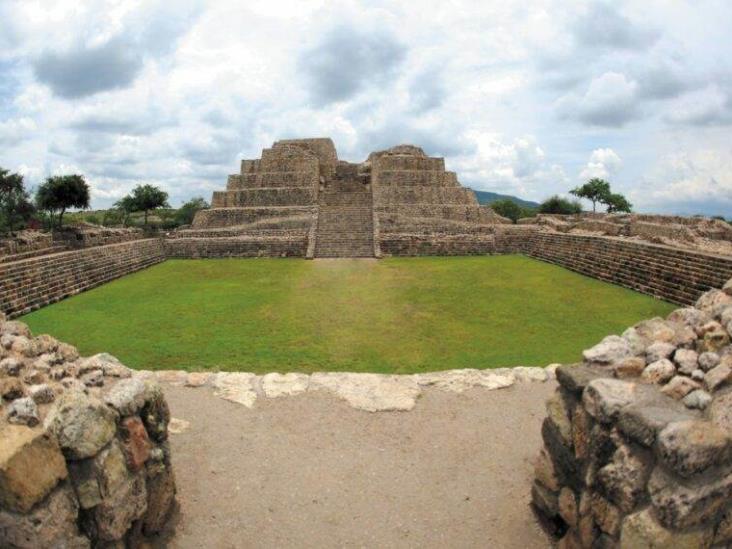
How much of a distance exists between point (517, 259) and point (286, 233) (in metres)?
9.77

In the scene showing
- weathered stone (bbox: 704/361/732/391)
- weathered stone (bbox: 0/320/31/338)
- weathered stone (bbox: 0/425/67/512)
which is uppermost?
weathered stone (bbox: 0/320/31/338)

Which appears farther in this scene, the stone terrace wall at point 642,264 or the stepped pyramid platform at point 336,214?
the stepped pyramid platform at point 336,214

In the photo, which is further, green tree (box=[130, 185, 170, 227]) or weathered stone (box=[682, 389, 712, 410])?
green tree (box=[130, 185, 170, 227])

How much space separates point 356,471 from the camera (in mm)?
4613

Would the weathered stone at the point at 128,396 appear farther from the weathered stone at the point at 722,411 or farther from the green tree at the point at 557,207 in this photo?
the green tree at the point at 557,207

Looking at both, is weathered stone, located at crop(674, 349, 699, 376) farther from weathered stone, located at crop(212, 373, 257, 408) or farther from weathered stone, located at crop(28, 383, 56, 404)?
weathered stone, located at crop(212, 373, 257, 408)

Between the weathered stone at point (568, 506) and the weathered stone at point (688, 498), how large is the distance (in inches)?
34.4

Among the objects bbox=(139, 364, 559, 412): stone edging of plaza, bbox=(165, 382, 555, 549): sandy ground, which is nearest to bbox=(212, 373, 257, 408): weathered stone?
bbox=(139, 364, 559, 412): stone edging of plaza

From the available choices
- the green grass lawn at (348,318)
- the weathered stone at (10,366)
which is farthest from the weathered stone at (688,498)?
the green grass lawn at (348,318)

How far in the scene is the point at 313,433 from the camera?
5.27 meters

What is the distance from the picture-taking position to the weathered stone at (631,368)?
3.55 metres

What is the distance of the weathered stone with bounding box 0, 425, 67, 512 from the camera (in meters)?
2.59

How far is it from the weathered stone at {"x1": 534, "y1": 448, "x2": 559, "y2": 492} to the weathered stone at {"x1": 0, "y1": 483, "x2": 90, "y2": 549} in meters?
3.20

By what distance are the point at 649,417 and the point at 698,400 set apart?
43 cm
